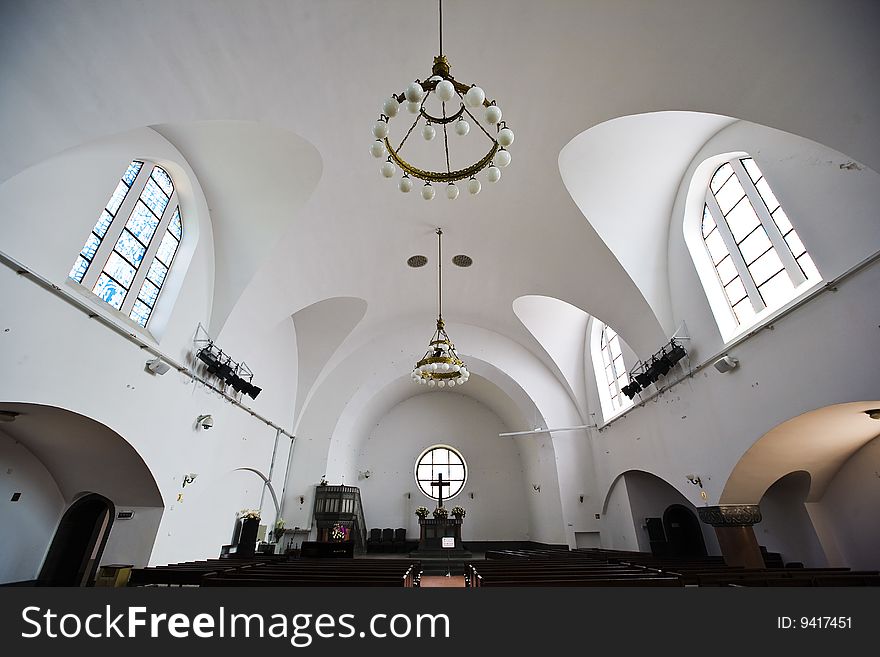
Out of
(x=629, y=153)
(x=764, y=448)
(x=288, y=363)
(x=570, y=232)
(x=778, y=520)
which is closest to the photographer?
(x=764, y=448)

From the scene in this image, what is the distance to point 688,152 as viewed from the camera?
8844 millimetres

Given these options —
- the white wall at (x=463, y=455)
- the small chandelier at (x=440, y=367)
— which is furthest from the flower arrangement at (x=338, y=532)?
the small chandelier at (x=440, y=367)

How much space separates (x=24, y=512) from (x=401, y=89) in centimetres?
1070

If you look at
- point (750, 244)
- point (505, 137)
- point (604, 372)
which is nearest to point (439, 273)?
point (604, 372)

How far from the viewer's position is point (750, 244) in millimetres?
8102

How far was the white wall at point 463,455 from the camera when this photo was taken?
1880cm

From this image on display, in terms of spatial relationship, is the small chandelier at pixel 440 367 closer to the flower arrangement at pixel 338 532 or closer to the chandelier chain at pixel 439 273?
the chandelier chain at pixel 439 273

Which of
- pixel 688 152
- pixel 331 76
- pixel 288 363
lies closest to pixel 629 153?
pixel 688 152

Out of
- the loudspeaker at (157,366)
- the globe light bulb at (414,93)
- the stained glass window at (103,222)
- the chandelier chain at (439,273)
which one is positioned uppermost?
the chandelier chain at (439,273)

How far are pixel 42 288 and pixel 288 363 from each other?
8.50 metres

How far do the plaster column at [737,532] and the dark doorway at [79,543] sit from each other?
501 inches

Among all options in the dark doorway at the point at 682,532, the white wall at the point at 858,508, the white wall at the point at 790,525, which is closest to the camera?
the white wall at the point at 858,508

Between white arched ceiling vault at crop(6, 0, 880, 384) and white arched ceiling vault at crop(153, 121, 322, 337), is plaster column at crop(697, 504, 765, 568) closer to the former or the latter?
white arched ceiling vault at crop(6, 0, 880, 384)
